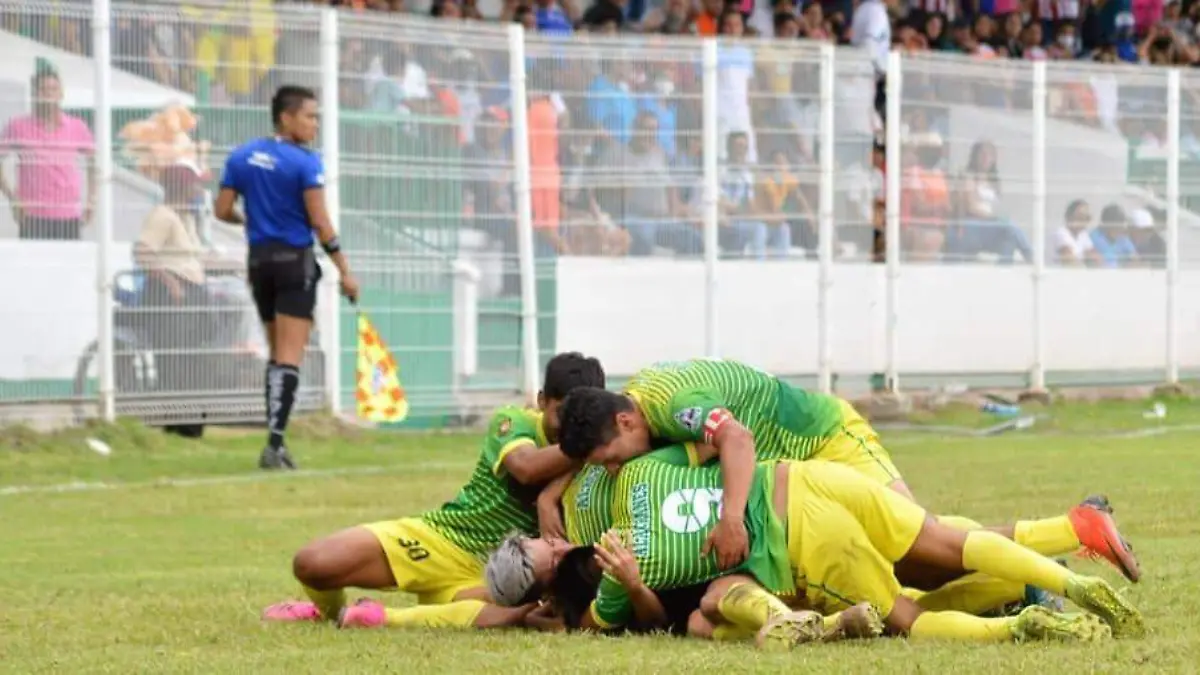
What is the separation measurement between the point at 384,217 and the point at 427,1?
467 cm

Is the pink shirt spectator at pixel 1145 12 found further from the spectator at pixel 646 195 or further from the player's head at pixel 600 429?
the player's head at pixel 600 429

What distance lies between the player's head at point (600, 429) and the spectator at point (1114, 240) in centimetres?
1592

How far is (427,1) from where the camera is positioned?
23.8 metres

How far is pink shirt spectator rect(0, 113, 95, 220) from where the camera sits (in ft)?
57.5

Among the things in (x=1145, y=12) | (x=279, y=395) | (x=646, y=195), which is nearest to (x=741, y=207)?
(x=646, y=195)

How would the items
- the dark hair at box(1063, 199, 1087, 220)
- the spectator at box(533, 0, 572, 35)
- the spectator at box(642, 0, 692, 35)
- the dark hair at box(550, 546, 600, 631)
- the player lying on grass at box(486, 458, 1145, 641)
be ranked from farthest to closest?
1. the spectator at box(642, 0, 692, 35)
2. the dark hair at box(1063, 199, 1087, 220)
3. the spectator at box(533, 0, 572, 35)
4. the dark hair at box(550, 546, 600, 631)
5. the player lying on grass at box(486, 458, 1145, 641)

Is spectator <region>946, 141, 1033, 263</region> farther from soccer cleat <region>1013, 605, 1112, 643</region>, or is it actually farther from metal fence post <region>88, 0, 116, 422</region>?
soccer cleat <region>1013, 605, 1112, 643</region>

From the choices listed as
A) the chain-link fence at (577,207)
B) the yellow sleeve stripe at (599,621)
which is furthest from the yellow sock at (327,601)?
the chain-link fence at (577,207)

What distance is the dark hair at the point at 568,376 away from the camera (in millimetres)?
9695

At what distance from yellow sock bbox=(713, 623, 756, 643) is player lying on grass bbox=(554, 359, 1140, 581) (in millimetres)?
217

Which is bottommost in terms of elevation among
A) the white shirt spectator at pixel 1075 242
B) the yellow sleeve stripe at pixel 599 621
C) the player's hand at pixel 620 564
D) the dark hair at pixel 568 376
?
the yellow sleeve stripe at pixel 599 621

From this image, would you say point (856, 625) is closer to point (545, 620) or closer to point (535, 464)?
point (545, 620)

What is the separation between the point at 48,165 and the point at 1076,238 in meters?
10.7

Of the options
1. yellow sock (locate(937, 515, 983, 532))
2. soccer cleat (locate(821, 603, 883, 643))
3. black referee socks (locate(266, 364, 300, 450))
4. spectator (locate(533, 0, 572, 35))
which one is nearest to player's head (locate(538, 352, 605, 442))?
yellow sock (locate(937, 515, 983, 532))
